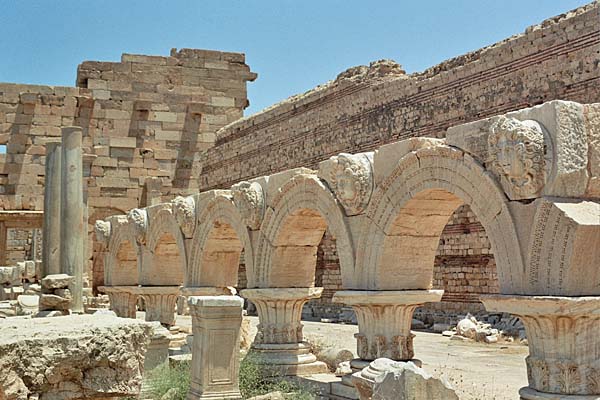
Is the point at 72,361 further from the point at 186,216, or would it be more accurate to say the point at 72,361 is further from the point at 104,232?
the point at 104,232

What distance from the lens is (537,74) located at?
12.5 metres

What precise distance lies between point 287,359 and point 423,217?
9.44ft

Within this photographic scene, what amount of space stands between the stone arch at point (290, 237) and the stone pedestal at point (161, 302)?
13.6 ft

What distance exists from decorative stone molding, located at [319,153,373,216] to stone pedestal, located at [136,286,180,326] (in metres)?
6.03

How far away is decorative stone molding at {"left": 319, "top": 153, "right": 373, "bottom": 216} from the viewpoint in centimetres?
741

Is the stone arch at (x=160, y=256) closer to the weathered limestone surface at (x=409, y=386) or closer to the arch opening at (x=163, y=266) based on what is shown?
the arch opening at (x=163, y=266)

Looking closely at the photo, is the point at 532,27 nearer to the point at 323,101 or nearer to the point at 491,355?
the point at 491,355

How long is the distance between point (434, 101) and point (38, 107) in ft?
32.4

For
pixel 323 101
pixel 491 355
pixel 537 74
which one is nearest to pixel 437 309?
pixel 491 355

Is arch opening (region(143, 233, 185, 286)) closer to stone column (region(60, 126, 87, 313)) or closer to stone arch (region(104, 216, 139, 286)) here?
stone column (region(60, 126, 87, 313))

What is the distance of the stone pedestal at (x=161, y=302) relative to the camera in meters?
13.0

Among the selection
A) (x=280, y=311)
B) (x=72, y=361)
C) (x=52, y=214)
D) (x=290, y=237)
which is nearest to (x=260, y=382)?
(x=280, y=311)

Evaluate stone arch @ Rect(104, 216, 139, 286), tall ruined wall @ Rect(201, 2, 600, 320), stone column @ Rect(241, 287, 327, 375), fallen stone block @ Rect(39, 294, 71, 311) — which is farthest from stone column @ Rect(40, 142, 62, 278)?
tall ruined wall @ Rect(201, 2, 600, 320)

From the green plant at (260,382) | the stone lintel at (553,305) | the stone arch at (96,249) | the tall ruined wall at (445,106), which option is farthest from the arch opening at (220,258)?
the stone arch at (96,249)
